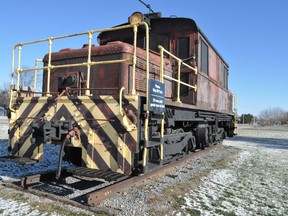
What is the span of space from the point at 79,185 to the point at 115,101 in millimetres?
1723

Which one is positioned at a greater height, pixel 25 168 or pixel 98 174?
pixel 98 174

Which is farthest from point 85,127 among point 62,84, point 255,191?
point 255,191

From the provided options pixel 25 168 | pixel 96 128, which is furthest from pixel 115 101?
pixel 25 168

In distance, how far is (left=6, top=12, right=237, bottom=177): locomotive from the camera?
4.58 meters

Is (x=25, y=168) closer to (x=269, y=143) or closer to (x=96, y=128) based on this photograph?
(x=96, y=128)

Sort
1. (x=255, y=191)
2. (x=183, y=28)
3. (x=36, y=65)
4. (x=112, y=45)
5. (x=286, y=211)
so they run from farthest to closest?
(x=183, y=28) < (x=36, y=65) < (x=112, y=45) < (x=255, y=191) < (x=286, y=211)

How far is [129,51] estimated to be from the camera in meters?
5.46

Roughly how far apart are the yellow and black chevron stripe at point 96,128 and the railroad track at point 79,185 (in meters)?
0.28

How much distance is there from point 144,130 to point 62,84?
2.23m

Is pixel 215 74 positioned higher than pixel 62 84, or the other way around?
pixel 215 74

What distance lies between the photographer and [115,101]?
462 centimetres

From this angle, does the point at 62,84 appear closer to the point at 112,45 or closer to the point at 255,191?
the point at 112,45

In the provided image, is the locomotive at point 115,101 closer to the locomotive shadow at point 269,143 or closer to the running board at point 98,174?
the running board at point 98,174

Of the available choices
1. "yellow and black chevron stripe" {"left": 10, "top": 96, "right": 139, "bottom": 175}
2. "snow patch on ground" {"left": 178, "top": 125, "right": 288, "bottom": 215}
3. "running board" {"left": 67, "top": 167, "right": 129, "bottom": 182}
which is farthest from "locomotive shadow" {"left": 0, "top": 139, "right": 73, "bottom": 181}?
"snow patch on ground" {"left": 178, "top": 125, "right": 288, "bottom": 215}
